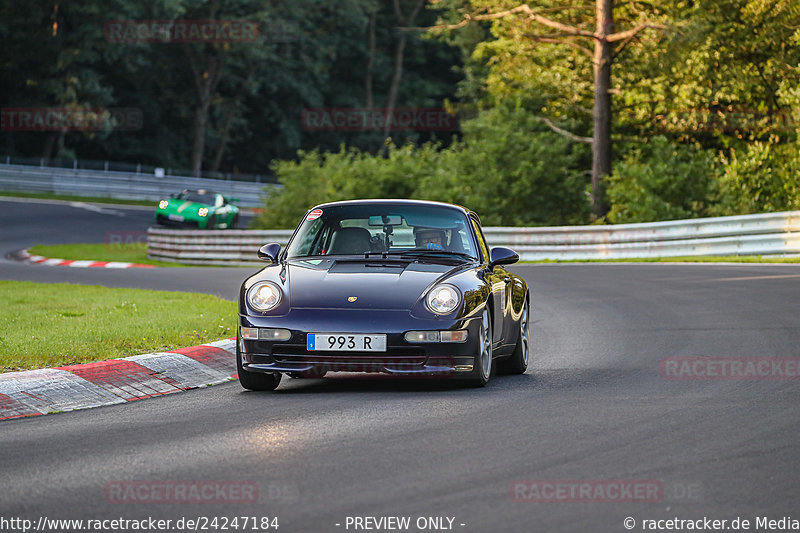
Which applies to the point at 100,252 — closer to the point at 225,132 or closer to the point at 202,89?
the point at 202,89

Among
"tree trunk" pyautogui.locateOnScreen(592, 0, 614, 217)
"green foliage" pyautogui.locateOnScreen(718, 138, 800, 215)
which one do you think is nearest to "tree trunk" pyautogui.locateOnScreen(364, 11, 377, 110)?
"tree trunk" pyautogui.locateOnScreen(592, 0, 614, 217)

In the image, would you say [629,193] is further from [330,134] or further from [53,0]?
[330,134]

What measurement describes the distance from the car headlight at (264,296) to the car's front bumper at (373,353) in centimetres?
19

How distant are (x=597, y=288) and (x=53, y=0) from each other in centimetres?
4394

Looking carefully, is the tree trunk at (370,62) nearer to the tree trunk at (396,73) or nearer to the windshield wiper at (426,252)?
the tree trunk at (396,73)

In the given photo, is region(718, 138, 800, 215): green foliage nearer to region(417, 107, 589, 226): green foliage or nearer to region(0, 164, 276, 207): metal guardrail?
region(417, 107, 589, 226): green foliage

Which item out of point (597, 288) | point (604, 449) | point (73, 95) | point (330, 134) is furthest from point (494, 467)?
point (330, 134)

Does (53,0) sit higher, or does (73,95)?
(53,0)

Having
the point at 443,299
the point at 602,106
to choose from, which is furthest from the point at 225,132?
the point at 443,299

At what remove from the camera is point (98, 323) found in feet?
41.8

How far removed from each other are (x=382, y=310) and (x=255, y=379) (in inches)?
44.4

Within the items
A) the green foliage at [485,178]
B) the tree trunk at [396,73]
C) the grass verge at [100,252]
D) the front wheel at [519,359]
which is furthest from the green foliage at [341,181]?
the tree trunk at [396,73]

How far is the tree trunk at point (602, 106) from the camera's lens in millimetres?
32406

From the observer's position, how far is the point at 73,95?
5725 cm
